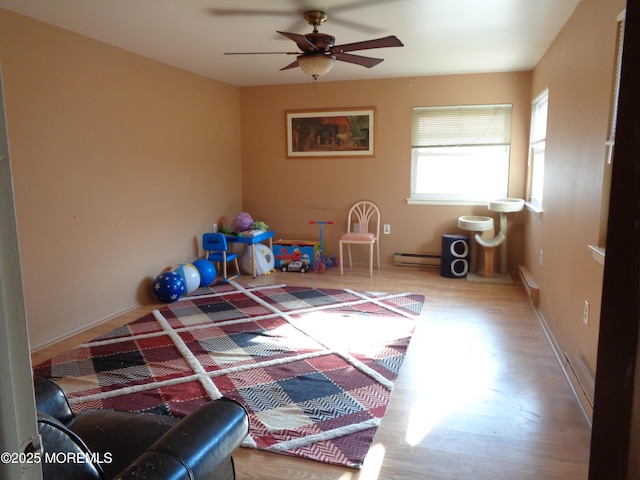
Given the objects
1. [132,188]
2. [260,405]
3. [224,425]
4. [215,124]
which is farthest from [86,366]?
[215,124]

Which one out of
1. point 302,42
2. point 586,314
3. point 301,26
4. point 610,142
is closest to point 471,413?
point 586,314

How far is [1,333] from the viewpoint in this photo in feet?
1.48

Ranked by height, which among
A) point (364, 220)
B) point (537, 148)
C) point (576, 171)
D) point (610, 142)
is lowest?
point (364, 220)

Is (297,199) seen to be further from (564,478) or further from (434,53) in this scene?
(564,478)

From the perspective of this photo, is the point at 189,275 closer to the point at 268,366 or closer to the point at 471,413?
the point at 268,366

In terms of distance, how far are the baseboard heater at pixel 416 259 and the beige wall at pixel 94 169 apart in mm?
2546

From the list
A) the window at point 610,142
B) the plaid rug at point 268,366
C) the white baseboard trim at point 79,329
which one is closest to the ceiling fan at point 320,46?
the window at point 610,142

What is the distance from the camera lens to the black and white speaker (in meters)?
5.37

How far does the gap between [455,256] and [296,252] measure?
6.46 feet

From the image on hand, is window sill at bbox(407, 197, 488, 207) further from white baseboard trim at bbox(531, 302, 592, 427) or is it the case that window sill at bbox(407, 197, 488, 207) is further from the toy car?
white baseboard trim at bbox(531, 302, 592, 427)

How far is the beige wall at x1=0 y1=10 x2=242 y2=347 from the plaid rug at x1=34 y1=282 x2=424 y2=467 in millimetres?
500

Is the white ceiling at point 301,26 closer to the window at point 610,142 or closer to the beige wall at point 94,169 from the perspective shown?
the beige wall at point 94,169

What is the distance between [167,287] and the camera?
443 cm

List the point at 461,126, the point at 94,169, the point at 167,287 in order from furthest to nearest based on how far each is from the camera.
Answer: the point at 461,126, the point at 167,287, the point at 94,169
